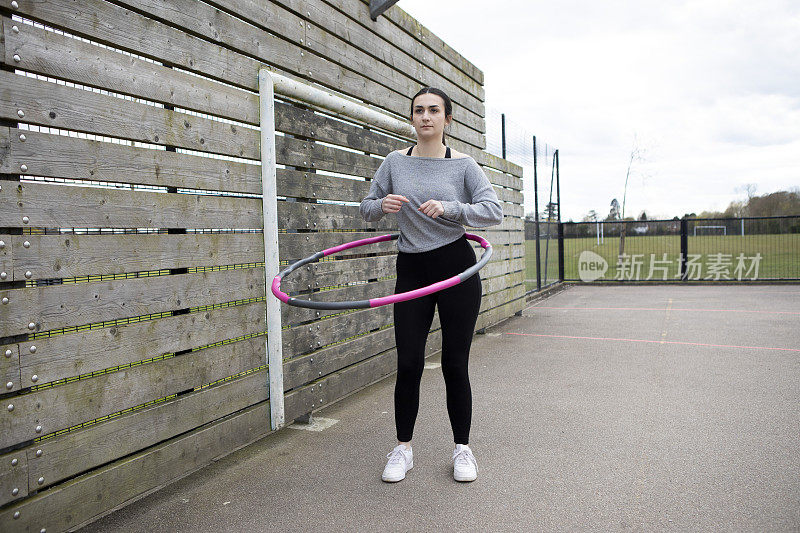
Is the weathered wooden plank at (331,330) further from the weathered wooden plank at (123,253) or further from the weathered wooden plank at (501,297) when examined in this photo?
the weathered wooden plank at (501,297)

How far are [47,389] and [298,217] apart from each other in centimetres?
185

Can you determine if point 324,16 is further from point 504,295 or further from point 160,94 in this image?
point 504,295

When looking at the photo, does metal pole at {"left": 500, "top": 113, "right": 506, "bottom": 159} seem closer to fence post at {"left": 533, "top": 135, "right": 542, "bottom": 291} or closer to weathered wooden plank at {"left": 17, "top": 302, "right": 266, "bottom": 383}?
fence post at {"left": 533, "top": 135, "right": 542, "bottom": 291}

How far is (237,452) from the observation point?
325cm

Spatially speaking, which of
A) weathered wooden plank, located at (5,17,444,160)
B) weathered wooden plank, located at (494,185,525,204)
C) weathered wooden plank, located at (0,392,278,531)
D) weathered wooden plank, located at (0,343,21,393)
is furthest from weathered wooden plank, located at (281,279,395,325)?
weathered wooden plank, located at (494,185,525,204)

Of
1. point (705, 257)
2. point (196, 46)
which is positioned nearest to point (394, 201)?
point (196, 46)

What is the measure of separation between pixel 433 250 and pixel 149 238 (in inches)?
53.6

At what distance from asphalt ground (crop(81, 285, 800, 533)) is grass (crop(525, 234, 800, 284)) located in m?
8.57

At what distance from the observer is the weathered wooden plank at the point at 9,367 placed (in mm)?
2086

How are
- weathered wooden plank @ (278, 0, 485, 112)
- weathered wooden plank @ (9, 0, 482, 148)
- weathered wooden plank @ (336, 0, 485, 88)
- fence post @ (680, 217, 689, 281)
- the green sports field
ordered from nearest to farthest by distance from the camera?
weathered wooden plank @ (9, 0, 482, 148)
weathered wooden plank @ (278, 0, 485, 112)
weathered wooden plank @ (336, 0, 485, 88)
the green sports field
fence post @ (680, 217, 689, 281)

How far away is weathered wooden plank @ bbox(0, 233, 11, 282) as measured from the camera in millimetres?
2100

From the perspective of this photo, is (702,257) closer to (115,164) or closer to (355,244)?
(355,244)

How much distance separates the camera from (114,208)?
8.27 ft

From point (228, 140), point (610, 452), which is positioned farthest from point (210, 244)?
point (610, 452)
